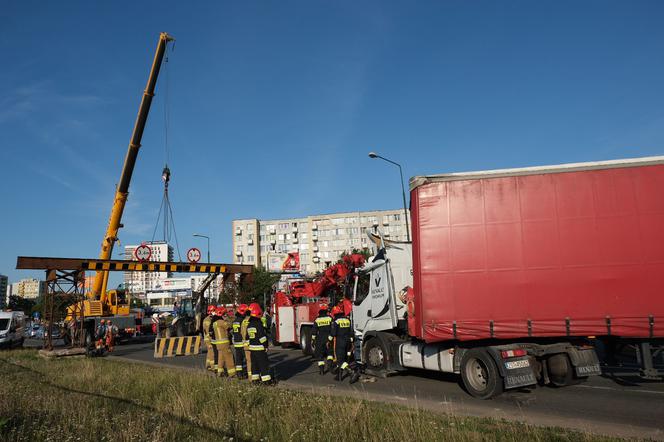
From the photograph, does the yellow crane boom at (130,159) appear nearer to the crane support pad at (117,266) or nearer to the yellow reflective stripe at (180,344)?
the crane support pad at (117,266)

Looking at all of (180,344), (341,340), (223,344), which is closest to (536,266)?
(341,340)

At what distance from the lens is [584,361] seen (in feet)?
29.0

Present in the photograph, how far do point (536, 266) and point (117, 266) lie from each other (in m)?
19.1

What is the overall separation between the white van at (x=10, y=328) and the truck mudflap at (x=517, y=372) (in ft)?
86.0

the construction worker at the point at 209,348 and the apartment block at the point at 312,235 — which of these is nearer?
the construction worker at the point at 209,348

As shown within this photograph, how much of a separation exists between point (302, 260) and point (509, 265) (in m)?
92.9

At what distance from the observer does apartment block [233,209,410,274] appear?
94250 millimetres

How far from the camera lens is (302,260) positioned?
3962 inches

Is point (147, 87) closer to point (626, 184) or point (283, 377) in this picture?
point (283, 377)

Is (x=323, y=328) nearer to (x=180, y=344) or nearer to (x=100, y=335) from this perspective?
(x=180, y=344)

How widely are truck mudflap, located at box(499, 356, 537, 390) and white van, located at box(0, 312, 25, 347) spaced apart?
2623 centimetres

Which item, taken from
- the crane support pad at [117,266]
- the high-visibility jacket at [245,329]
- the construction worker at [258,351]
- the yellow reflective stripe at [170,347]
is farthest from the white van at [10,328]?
the construction worker at [258,351]

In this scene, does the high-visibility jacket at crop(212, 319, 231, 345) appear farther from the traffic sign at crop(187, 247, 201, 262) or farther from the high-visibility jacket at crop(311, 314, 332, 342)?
the traffic sign at crop(187, 247, 201, 262)

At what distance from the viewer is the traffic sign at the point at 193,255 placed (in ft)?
82.9
